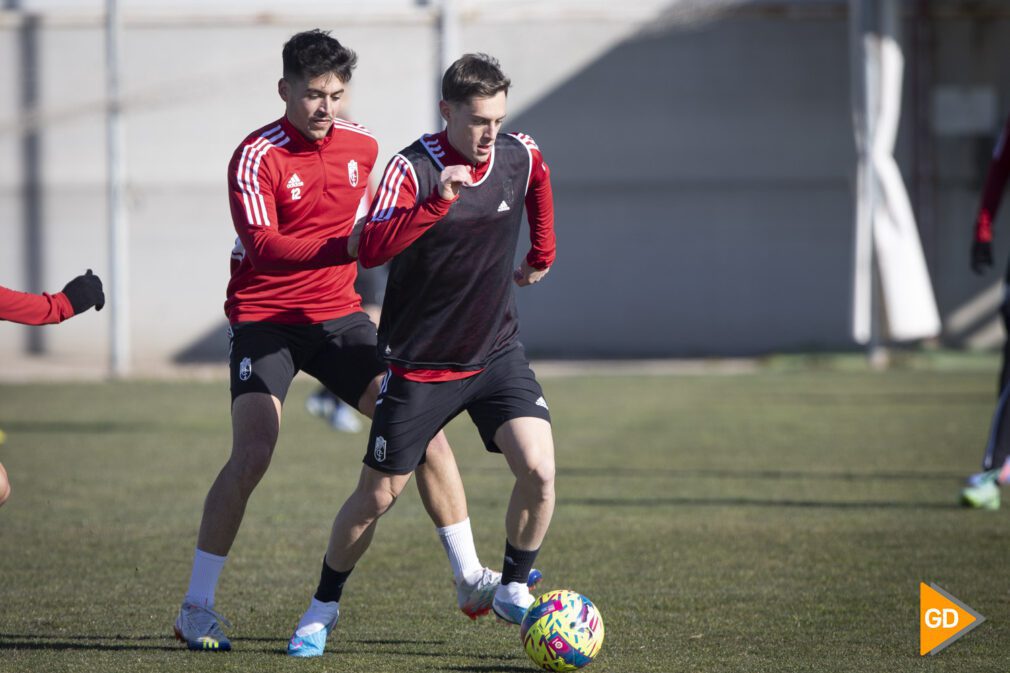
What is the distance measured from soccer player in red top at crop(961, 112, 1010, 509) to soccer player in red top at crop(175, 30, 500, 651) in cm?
379

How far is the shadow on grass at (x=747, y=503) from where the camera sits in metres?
8.10

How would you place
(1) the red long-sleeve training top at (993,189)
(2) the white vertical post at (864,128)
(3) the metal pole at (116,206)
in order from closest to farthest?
(1) the red long-sleeve training top at (993,189) < (2) the white vertical post at (864,128) < (3) the metal pole at (116,206)

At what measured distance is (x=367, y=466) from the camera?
16.7 ft

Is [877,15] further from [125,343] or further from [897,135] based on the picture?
[125,343]

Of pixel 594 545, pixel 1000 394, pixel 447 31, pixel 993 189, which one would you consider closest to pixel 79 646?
pixel 594 545

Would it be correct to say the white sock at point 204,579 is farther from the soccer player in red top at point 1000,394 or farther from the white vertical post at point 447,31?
the white vertical post at point 447,31

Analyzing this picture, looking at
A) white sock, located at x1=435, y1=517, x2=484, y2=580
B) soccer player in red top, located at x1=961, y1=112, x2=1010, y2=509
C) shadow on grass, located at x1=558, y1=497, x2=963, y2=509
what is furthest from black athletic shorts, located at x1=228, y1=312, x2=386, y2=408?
soccer player in red top, located at x1=961, y1=112, x2=1010, y2=509

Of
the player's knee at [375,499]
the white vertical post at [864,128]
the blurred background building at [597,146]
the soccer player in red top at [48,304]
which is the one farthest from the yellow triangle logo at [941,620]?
the blurred background building at [597,146]

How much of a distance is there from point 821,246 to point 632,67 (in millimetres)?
3992

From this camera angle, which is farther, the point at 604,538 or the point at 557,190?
the point at 557,190

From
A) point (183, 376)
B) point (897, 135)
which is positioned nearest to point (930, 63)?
point (897, 135)

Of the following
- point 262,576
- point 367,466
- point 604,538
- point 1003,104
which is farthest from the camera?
point 1003,104

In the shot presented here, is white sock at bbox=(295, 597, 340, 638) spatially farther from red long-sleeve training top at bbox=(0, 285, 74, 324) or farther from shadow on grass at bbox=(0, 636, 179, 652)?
red long-sleeve training top at bbox=(0, 285, 74, 324)

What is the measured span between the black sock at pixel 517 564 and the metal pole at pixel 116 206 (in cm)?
1508
